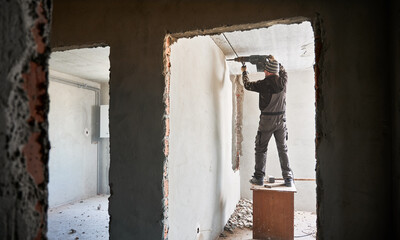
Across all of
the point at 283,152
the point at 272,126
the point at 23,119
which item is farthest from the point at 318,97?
the point at 283,152

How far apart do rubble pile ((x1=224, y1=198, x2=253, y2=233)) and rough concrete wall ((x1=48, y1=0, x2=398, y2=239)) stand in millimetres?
2385

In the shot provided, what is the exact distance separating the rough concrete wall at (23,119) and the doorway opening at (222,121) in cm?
121

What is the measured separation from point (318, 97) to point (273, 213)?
90.9 inches

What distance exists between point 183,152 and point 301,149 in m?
3.25

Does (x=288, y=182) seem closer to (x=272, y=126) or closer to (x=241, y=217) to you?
(x=272, y=126)

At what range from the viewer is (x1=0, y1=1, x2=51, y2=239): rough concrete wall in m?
0.45

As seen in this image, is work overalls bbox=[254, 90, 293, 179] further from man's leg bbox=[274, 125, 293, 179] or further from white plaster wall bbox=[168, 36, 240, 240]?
white plaster wall bbox=[168, 36, 240, 240]

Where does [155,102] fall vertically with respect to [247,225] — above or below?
above

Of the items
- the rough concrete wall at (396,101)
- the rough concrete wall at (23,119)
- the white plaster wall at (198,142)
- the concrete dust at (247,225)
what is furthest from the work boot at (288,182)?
the rough concrete wall at (23,119)

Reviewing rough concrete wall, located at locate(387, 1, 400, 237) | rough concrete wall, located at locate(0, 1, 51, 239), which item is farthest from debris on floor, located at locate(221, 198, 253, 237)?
rough concrete wall, located at locate(0, 1, 51, 239)

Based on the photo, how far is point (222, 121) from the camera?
3.64m

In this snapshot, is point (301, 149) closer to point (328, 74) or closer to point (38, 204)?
point (328, 74)

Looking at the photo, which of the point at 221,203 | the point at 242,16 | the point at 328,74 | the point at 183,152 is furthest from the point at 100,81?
the point at 328,74

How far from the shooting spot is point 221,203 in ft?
11.6
